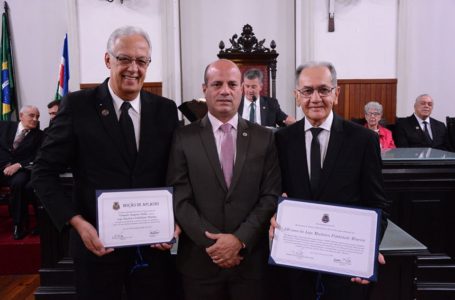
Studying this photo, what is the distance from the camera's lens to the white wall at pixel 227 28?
5.71m

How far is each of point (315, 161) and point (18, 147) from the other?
3728 mm

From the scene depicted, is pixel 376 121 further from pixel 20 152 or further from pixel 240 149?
pixel 20 152

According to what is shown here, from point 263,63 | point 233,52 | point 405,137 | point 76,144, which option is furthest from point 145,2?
point 76,144

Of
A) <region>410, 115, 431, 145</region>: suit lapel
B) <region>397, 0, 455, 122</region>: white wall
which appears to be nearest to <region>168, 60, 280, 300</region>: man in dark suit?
<region>410, 115, 431, 145</region>: suit lapel

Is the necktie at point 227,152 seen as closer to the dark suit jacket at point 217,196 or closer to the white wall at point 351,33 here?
the dark suit jacket at point 217,196

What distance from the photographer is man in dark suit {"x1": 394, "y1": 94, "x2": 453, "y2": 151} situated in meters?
4.52

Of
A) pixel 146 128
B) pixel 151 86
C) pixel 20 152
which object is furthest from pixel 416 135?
pixel 20 152

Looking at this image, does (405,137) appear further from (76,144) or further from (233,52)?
(76,144)

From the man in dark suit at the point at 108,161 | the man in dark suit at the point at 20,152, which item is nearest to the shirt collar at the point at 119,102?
the man in dark suit at the point at 108,161

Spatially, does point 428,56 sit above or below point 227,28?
below

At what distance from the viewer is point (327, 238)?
4.43 ft

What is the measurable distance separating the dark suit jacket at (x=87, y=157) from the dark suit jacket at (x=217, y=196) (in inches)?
4.5

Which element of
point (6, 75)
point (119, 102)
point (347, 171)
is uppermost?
point (6, 75)

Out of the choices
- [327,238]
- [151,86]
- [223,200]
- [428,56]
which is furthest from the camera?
[428,56]
